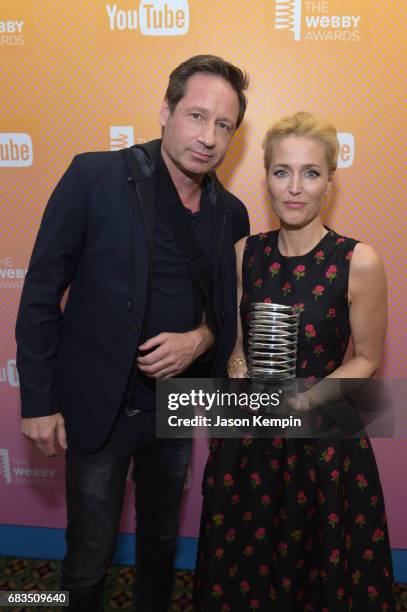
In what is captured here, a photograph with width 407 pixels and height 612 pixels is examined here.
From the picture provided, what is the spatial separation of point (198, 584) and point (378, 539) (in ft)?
1.97

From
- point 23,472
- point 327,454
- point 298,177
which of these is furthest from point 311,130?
point 23,472

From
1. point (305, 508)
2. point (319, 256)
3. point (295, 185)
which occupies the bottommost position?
point (305, 508)

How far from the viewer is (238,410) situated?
1517mm

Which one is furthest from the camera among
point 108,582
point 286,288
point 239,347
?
point 108,582

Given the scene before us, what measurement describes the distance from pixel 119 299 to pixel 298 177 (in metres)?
0.62

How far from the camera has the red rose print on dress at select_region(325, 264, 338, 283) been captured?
1463 millimetres

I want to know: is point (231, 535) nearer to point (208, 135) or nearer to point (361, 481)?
point (361, 481)

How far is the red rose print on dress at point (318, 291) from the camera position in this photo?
1.46m

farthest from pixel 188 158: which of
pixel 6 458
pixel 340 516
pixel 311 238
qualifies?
pixel 6 458

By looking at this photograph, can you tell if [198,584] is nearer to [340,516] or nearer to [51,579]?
[340,516]

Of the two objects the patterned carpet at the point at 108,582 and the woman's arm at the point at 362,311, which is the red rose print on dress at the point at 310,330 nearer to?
the woman's arm at the point at 362,311

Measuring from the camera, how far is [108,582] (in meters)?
2.25

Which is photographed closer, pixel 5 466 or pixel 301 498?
pixel 301 498
